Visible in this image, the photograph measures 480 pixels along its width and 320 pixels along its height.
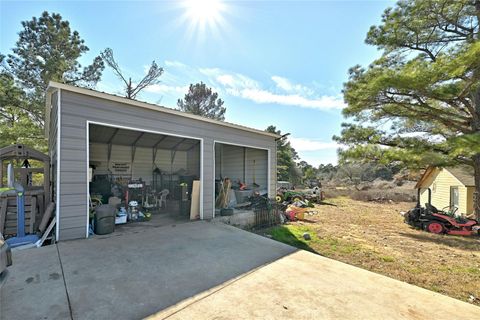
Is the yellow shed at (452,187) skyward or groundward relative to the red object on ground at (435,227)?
skyward

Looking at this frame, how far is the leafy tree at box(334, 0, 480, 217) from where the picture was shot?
611 centimetres

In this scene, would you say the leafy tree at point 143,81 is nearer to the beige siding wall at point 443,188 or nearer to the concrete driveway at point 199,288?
the concrete driveway at point 199,288

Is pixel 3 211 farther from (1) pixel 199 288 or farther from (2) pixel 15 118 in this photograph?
(2) pixel 15 118

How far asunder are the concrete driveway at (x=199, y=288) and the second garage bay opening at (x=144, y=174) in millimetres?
2549

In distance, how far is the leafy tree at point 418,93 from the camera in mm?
6113

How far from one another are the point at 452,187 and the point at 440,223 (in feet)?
18.4

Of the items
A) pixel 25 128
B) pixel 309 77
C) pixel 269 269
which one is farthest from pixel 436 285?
pixel 25 128

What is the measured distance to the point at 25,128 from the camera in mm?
10125

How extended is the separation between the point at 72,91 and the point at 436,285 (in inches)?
282

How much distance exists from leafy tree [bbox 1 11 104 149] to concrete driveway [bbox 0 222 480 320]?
10.8m

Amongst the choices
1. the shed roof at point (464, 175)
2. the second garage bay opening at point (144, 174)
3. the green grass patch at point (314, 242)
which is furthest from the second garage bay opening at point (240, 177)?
the shed roof at point (464, 175)

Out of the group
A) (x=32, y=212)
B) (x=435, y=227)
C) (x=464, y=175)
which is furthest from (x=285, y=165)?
(x=32, y=212)

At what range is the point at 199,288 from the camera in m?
2.42

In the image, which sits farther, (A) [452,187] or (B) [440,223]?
(A) [452,187]
